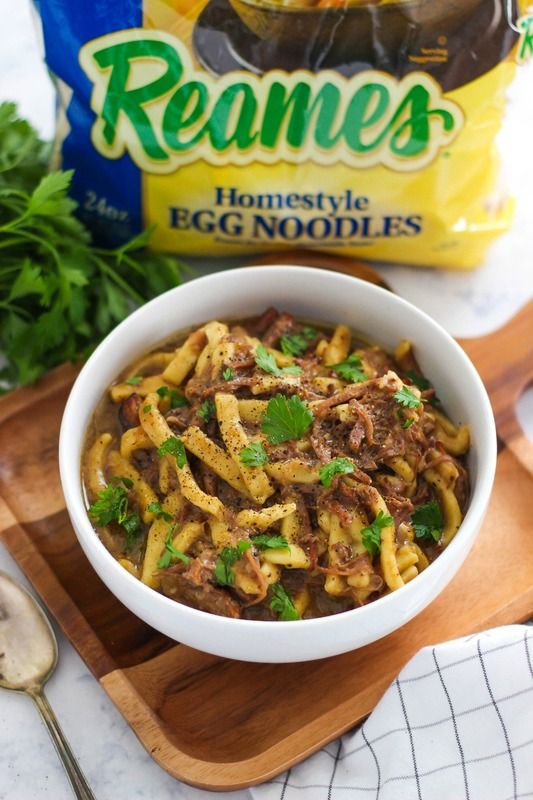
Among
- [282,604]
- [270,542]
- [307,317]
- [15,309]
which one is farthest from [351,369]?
[15,309]

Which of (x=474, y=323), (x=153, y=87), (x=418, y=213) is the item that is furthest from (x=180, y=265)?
(x=474, y=323)

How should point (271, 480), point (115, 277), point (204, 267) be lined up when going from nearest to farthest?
point (271, 480) < point (115, 277) < point (204, 267)

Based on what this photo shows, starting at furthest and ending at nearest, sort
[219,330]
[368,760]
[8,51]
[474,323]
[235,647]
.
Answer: [8,51] → [474,323] → [219,330] → [368,760] → [235,647]

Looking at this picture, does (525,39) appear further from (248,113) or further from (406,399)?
(406,399)

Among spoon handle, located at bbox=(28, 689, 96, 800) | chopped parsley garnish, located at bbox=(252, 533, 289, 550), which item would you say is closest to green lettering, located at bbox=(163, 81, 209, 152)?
chopped parsley garnish, located at bbox=(252, 533, 289, 550)

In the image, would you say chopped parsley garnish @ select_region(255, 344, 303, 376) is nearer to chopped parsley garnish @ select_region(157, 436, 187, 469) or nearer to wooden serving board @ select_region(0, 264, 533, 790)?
chopped parsley garnish @ select_region(157, 436, 187, 469)

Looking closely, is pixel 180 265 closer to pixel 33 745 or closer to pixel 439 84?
pixel 439 84
